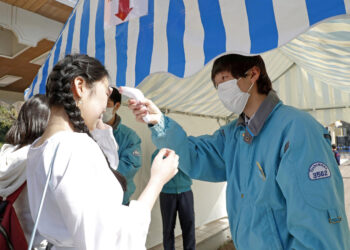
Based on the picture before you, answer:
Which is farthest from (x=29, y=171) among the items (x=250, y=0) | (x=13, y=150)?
(x=250, y=0)

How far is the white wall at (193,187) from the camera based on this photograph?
3.87m

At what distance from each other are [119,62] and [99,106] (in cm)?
78

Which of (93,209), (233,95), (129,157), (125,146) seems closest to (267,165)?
(233,95)

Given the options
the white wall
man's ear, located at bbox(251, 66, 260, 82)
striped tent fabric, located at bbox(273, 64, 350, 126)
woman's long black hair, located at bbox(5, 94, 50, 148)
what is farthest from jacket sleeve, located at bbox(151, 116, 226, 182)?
striped tent fabric, located at bbox(273, 64, 350, 126)

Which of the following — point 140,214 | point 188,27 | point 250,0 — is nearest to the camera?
point 140,214

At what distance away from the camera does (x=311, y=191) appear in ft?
3.01

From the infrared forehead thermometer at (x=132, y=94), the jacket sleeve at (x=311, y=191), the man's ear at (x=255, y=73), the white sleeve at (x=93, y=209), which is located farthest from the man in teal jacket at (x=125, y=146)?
the jacket sleeve at (x=311, y=191)

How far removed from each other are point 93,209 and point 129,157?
186 centimetres

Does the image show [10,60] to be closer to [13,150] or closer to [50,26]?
[50,26]

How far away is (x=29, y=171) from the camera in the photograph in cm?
91

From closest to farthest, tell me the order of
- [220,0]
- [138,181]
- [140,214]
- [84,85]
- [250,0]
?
[140,214] → [84,85] → [250,0] → [220,0] → [138,181]

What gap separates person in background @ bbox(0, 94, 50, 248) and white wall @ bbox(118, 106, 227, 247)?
6.75 feet

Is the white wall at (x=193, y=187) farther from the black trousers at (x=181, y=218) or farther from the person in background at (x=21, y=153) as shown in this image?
the person in background at (x=21, y=153)

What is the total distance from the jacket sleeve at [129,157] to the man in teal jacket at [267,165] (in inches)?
49.7
